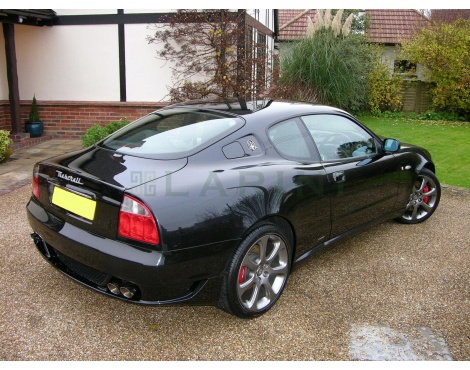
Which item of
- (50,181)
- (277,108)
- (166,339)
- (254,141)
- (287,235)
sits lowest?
(166,339)

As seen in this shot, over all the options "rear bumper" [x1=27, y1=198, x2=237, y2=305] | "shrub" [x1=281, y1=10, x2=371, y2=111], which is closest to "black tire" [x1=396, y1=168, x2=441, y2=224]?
"rear bumper" [x1=27, y1=198, x2=237, y2=305]

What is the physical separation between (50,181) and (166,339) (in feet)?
4.13

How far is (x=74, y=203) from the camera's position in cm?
263

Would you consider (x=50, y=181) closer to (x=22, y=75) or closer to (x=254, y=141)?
(x=254, y=141)

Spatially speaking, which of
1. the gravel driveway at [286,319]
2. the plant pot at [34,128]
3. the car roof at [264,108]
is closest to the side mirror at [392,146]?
the car roof at [264,108]

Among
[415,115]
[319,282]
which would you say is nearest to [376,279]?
[319,282]

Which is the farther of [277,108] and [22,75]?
[22,75]

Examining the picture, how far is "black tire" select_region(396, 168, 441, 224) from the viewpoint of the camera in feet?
14.9

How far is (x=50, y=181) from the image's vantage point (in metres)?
2.83

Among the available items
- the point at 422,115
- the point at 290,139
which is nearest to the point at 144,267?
the point at 290,139

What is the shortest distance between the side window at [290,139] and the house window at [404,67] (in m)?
13.2

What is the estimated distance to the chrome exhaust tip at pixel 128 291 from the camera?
2.43 metres

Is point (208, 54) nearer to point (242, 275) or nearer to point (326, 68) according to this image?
point (326, 68)

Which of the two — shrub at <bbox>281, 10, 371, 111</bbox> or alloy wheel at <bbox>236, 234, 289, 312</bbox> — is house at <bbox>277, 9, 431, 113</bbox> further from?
alloy wheel at <bbox>236, 234, 289, 312</bbox>
